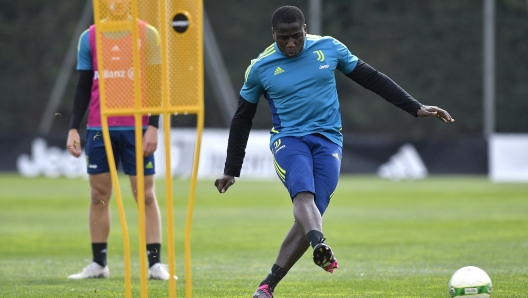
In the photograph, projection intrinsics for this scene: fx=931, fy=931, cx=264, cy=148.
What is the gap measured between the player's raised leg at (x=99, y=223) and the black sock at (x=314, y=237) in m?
2.78

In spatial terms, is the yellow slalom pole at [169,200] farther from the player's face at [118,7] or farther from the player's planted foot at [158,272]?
the player's planted foot at [158,272]

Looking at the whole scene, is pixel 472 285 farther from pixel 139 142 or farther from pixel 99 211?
pixel 99 211

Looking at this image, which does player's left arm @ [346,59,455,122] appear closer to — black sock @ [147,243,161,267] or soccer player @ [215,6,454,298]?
soccer player @ [215,6,454,298]

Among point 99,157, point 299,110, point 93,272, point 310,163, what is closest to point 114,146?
point 99,157

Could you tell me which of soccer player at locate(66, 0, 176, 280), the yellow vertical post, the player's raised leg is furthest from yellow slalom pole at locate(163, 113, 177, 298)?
the player's raised leg

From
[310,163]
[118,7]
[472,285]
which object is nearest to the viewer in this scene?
[118,7]

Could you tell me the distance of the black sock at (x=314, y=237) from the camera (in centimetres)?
584

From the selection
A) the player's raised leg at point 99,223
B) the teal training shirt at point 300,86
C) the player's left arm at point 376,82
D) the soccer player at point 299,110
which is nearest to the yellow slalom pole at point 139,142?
the soccer player at point 299,110

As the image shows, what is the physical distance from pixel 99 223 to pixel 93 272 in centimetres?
44

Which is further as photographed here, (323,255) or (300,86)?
(300,86)

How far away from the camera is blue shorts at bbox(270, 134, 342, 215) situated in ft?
20.6

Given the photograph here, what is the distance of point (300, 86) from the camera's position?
648cm

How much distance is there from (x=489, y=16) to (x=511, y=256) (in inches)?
831

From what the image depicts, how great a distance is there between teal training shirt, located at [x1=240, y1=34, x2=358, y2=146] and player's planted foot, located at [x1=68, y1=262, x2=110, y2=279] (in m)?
2.49
